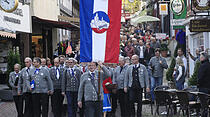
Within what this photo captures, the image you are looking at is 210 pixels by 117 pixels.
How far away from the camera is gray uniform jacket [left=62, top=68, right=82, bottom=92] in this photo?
1239 cm

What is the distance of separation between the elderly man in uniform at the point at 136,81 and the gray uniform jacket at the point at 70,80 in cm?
155

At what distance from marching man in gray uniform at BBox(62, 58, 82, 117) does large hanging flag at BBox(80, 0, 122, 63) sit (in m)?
2.67

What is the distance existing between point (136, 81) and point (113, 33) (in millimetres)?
2905

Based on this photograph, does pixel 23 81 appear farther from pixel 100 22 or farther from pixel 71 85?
pixel 100 22

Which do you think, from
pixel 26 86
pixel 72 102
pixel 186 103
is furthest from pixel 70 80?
pixel 186 103

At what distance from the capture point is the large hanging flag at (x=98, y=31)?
984 centimetres

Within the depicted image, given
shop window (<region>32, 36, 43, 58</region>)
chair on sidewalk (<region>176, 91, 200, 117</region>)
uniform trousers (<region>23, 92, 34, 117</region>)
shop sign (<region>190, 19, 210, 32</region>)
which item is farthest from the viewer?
shop window (<region>32, 36, 43, 58</region>)

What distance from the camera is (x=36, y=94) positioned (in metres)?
12.3

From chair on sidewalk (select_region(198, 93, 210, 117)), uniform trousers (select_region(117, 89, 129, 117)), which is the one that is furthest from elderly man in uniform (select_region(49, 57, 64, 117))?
chair on sidewalk (select_region(198, 93, 210, 117))

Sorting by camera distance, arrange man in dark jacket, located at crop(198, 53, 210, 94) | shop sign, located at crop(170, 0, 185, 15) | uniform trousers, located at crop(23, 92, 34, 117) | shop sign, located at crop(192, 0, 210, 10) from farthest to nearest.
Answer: shop sign, located at crop(170, 0, 185, 15), shop sign, located at crop(192, 0, 210, 10), uniform trousers, located at crop(23, 92, 34, 117), man in dark jacket, located at crop(198, 53, 210, 94)

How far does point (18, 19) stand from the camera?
21.5m

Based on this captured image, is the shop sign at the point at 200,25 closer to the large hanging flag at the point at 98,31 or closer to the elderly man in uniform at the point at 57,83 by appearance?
the large hanging flag at the point at 98,31

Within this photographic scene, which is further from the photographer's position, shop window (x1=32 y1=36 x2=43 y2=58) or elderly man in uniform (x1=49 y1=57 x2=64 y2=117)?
shop window (x1=32 y1=36 x2=43 y2=58)

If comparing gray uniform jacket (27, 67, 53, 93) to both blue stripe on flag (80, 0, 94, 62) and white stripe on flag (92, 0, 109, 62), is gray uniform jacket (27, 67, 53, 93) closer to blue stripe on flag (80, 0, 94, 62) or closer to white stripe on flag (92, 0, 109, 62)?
blue stripe on flag (80, 0, 94, 62)
